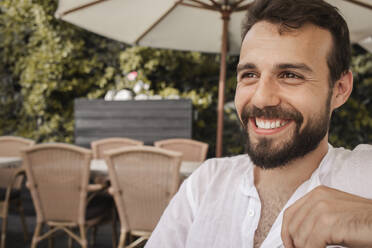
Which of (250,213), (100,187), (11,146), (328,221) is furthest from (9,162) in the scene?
(328,221)

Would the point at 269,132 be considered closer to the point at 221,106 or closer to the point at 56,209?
the point at 56,209

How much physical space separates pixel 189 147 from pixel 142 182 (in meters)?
1.55

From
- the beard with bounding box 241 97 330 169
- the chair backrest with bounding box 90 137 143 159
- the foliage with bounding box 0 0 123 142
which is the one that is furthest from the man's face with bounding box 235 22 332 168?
the foliage with bounding box 0 0 123 142

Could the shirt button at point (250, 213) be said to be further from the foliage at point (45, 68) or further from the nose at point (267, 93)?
the foliage at point (45, 68)

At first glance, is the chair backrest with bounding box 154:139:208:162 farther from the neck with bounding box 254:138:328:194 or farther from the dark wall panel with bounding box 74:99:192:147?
the neck with bounding box 254:138:328:194

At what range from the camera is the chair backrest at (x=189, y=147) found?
3742 millimetres

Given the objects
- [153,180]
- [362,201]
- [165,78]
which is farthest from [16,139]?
[362,201]

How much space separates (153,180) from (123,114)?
3038 millimetres

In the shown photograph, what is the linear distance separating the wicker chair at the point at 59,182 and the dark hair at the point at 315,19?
1.81m

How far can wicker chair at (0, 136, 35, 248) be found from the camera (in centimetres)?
302

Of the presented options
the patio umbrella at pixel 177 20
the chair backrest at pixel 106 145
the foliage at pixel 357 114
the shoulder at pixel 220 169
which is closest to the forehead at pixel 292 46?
the shoulder at pixel 220 169

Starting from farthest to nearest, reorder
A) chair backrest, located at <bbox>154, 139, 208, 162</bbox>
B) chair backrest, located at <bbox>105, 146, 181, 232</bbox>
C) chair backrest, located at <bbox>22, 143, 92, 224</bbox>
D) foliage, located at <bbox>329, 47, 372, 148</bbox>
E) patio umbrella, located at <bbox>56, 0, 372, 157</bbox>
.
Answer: foliage, located at <bbox>329, 47, 372, 148</bbox> → chair backrest, located at <bbox>154, 139, 208, 162</bbox> → patio umbrella, located at <bbox>56, 0, 372, 157</bbox> → chair backrest, located at <bbox>22, 143, 92, 224</bbox> → chair backrest, located at <bbox>105, 146, 181, 232</bbox>

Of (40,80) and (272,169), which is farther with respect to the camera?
(40,80)

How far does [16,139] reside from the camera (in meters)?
3.83
